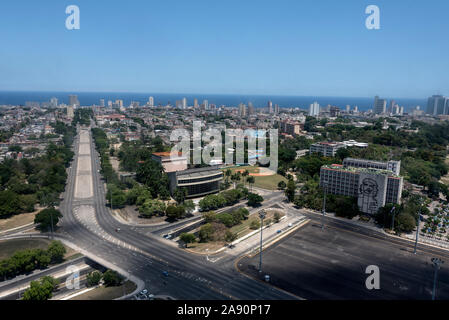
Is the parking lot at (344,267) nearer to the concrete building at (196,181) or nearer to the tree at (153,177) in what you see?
the concrete building at (196,181)

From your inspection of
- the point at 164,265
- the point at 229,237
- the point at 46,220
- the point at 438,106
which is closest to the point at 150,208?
the point at 46,220

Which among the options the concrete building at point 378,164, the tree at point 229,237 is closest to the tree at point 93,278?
the tree at point 229,237

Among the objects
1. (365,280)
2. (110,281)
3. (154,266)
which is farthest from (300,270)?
(110,281)

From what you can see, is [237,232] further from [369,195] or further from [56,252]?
[369,195]

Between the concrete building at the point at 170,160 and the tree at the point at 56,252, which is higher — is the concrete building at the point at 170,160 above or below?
above

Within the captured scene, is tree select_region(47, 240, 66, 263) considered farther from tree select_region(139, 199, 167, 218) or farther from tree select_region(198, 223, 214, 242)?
tree select_region(198, 223, 214, 242)
